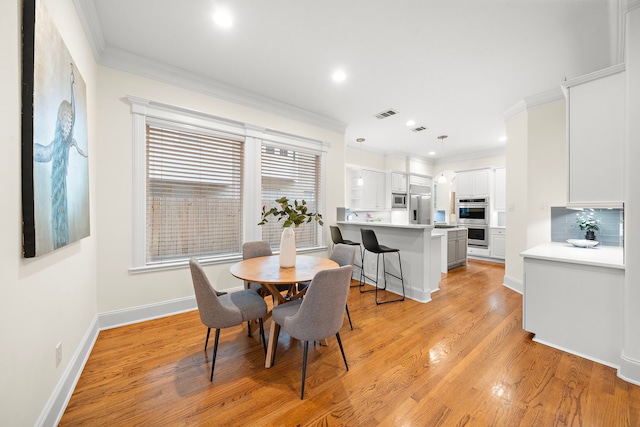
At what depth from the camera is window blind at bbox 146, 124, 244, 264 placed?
2908mm

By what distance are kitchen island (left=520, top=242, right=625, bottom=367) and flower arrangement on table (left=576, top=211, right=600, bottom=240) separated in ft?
1.48

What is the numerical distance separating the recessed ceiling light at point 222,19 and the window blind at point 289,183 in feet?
5.37

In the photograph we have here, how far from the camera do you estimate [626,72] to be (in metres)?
1.85

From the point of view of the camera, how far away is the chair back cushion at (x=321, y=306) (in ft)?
5.40

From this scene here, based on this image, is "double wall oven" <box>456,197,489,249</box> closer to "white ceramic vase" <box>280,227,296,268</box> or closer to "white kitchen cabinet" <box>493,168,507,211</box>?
"white kitchen cabinet" <box>493,168,507,211</box>

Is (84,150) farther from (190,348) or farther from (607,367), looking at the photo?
(607,367)

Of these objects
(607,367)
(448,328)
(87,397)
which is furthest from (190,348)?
(607,367)

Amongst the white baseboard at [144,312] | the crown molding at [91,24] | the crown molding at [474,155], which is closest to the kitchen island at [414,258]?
the white baseboard at [144,312]

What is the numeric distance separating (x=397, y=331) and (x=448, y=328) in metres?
0.57

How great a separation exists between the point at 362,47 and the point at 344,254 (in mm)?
2119

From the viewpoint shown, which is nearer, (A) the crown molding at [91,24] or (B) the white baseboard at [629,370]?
(B) the white baseboard at [629,370]

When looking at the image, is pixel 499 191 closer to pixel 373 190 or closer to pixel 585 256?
pixel 373 190

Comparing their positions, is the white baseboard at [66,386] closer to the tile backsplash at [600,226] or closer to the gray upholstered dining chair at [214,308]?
the gray upholstered dining chair at [214,308]

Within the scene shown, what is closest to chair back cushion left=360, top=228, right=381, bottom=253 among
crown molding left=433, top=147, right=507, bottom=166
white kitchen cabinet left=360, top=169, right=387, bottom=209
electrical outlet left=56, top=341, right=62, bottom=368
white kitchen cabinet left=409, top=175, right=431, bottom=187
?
white kitchen cabinet left=360, top=169, right=387, bottom=209
